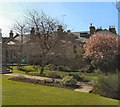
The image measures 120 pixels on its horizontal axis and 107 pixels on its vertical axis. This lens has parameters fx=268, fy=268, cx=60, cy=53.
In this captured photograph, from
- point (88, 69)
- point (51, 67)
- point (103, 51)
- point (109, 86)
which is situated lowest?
point (88, 69)

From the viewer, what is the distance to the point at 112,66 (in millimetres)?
21578

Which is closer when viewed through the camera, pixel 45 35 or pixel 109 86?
pixel 109 86

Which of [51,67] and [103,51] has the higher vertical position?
[103,51]

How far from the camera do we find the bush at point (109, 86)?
1563 cm

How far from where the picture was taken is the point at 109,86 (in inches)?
631

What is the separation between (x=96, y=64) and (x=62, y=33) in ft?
23.7

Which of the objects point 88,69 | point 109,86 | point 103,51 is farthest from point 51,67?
point 109,86

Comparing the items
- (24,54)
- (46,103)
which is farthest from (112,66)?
(24,54)

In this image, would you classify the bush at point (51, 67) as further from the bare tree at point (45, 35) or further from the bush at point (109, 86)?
the bush at point (109, 86)

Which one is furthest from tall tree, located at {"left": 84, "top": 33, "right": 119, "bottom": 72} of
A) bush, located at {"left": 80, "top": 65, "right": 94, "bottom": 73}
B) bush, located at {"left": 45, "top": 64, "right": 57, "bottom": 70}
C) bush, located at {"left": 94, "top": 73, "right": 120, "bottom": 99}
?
bush, located at {"left": 45, "top": 64, "right": 57, "bottom": 70}

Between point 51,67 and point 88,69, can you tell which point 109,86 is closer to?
point 88,69

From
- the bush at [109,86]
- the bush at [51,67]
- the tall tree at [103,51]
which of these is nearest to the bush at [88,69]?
the tall tree at [103,51]

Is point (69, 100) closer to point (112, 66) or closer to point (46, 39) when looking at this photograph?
point (112, 66)

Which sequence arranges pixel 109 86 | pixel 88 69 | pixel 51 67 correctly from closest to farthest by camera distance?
pixel 109 86, pixel 88 69, pixel 51 67
